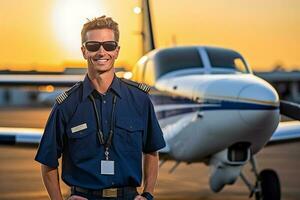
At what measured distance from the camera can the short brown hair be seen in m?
3.68

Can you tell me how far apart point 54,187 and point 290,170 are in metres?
12.0

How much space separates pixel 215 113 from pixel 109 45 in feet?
18.4

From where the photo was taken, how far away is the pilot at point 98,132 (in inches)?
145

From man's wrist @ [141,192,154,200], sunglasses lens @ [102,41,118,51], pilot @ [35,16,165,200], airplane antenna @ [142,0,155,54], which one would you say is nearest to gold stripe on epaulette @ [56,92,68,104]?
pilot @ [35,16,165,200]

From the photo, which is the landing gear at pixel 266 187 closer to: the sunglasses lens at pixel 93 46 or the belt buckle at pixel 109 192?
the belt buckle at pixel 109 192

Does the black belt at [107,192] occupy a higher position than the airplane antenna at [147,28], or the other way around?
the black belt at [107,192]

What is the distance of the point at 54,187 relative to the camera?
371 centimetres

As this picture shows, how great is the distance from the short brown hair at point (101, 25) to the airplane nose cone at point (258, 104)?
515 cm

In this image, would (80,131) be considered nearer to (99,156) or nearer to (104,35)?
(99,156)

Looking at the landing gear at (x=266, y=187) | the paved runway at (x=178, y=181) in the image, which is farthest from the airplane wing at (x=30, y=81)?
the landing gear at (x=266, y=187)

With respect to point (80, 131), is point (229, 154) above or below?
below

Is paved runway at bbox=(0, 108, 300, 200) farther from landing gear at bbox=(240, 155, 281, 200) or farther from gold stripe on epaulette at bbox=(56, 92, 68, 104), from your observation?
gold stripe on epaulette at bbox=(56, 92, 68, 104)

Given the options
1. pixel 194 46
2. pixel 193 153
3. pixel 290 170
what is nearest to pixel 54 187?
pixel 193 153

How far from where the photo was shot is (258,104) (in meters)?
8.74
